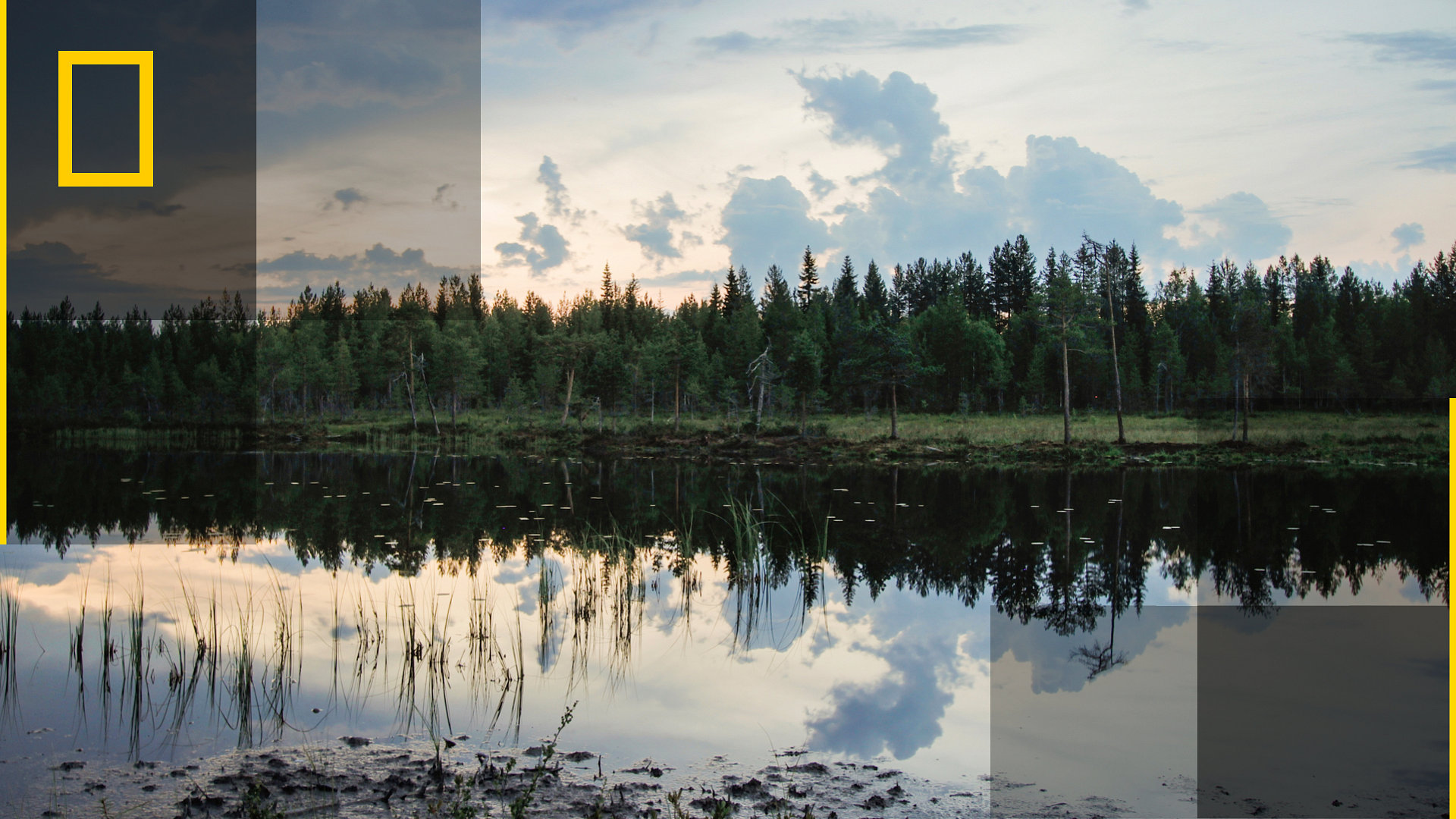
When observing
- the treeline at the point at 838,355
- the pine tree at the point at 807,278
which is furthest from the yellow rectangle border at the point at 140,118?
the pine tree at the point at 807,278

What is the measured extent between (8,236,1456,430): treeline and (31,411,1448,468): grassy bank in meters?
2.70

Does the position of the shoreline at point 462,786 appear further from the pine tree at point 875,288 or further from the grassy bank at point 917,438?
the pine tree at point 875,288

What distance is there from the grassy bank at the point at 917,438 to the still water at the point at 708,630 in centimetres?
1859

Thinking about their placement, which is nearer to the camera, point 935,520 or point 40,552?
point 40,552

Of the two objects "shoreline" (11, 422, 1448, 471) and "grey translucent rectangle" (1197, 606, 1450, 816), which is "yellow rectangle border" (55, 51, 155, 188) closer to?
"grey translucent rectangle" (1197, 606, 1450, 816)

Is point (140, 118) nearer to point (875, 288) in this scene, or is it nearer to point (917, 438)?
point (917, 438)

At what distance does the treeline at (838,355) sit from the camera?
61750mm

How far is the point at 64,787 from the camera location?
6488mm

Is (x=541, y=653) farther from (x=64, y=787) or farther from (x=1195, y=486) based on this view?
(x=1195, y=486)

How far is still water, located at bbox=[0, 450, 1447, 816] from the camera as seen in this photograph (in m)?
7.70

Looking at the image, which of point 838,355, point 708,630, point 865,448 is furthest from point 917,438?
point 708,630

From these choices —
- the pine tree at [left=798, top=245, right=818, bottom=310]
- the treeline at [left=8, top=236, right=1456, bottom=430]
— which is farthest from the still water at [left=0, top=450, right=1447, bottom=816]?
the pine tree at [left=798, top=245, right=818, bottom=310]

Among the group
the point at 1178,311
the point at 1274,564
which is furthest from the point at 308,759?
the point at 1178,311

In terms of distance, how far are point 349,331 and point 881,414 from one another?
245 feet
